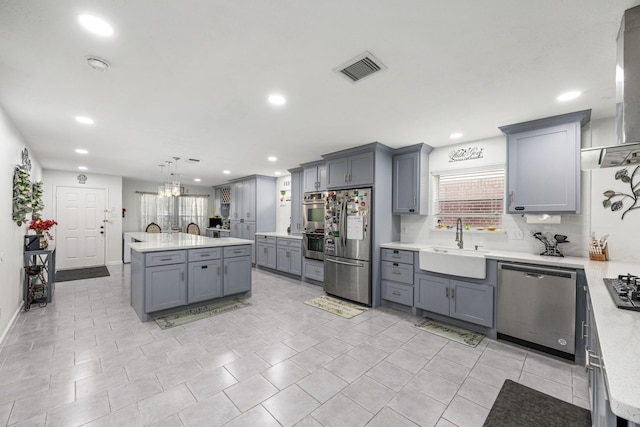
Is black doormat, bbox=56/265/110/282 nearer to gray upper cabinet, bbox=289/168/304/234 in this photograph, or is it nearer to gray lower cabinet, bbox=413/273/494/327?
gray upper cabinet, bbox=289/168/304/234

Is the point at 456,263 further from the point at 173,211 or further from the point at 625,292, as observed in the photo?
the point at 173,211

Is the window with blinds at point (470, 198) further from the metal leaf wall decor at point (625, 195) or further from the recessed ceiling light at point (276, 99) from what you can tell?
the recessed ceiling light at point (276, 99)

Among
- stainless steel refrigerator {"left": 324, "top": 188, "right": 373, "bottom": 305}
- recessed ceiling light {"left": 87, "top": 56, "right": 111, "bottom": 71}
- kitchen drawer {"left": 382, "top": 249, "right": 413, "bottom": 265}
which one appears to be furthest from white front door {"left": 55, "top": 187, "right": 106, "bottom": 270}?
kitchen drawer {"left": 382, "top": 249, "right": 413, "bottom": 265}

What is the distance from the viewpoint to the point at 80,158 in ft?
16.5

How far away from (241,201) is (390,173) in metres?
4.57

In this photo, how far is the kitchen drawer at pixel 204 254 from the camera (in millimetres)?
3655

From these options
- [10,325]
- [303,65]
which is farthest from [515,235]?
[10,325]

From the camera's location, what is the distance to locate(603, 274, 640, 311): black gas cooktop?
1.30 meters

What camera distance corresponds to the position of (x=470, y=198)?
3.73 meters

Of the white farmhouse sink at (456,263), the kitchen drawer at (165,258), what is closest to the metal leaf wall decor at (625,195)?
the white farmhouse sink at (456,263)

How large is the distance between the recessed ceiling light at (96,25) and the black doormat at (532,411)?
3.35 m

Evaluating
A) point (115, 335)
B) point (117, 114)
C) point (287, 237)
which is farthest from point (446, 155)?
point (115, 335)

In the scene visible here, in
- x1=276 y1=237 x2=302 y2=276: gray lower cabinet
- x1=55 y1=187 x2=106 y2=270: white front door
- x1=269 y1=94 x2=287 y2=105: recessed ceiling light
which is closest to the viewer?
x1=269 y1=94 x2=287 y2=105: recessed ceiling light

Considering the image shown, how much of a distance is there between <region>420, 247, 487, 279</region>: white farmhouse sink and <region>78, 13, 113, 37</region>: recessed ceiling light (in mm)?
3542
